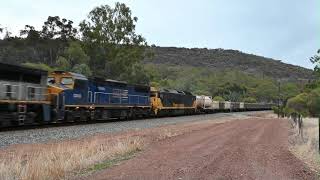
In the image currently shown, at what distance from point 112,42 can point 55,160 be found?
77.0 meters

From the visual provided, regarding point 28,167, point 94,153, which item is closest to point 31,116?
point 94,153

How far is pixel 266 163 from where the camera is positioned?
14.2 m

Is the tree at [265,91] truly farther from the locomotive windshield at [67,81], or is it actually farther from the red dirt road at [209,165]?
the red dirt road at [209,165]

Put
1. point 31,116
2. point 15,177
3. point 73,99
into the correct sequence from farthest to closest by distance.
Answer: point 73,99 < point 31,116 < point 15,177

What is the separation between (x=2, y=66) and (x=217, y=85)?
451 ft

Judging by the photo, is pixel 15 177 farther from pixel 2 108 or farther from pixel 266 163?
pixel 2 108

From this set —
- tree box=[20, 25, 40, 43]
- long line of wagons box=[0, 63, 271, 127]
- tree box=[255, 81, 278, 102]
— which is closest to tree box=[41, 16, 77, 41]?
tree box=[20, 25, 40, 43]

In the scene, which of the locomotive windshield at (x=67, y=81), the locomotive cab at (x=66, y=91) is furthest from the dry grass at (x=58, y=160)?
the locomotive windshield at (x=67, y=81)

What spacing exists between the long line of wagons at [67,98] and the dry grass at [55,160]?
303 inches

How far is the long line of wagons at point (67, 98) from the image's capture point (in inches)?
965

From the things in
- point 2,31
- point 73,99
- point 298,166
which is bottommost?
point 298,166

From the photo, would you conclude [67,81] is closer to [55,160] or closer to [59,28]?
[55,160]

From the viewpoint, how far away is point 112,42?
89.6 meters

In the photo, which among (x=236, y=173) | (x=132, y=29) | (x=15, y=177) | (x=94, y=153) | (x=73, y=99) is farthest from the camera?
(x=132, y=29)
